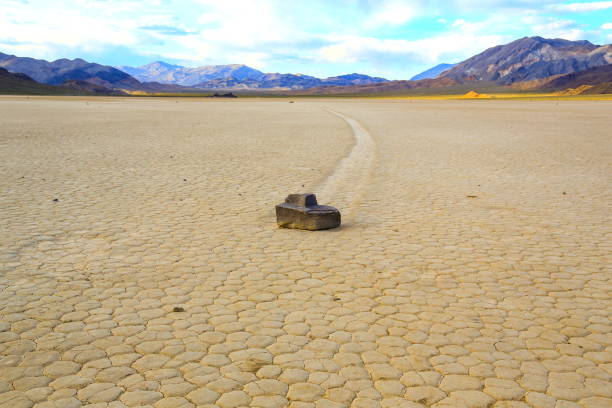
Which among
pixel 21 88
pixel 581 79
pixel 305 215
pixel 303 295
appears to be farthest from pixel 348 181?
pixel 581 79

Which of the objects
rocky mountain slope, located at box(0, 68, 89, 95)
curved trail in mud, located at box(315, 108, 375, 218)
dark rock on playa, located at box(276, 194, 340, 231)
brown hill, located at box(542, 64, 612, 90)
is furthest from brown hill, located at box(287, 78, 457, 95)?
dark rock on playa, located at box(276, 194, 340, 231)

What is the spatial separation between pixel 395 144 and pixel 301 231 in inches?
367

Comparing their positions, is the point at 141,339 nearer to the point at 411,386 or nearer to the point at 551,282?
the point at 411,386

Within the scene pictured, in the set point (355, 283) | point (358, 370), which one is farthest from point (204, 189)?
point (358, 370)

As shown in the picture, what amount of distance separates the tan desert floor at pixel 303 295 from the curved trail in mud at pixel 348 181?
7 centimetres

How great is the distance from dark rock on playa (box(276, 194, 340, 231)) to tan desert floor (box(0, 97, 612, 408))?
0.16 m

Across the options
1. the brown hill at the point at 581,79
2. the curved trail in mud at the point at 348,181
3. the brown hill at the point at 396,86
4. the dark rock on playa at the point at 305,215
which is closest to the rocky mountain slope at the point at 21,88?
the curved trail in mud at the point at 348,181

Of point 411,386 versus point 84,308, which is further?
point 84,308

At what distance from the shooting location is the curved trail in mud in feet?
23.6

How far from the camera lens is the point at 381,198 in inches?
291

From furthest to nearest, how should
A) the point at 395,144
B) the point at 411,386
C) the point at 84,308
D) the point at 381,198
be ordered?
the point at 395,144
the point at 381,198
the point at 84,308
the point at 411,386

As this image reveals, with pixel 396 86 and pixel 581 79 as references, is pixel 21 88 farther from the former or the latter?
pixel 396 86

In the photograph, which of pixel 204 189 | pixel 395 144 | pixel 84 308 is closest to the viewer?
pixel 84 308

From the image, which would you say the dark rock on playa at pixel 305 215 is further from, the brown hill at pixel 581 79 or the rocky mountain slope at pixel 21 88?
the brown hill at pixel 581 79
